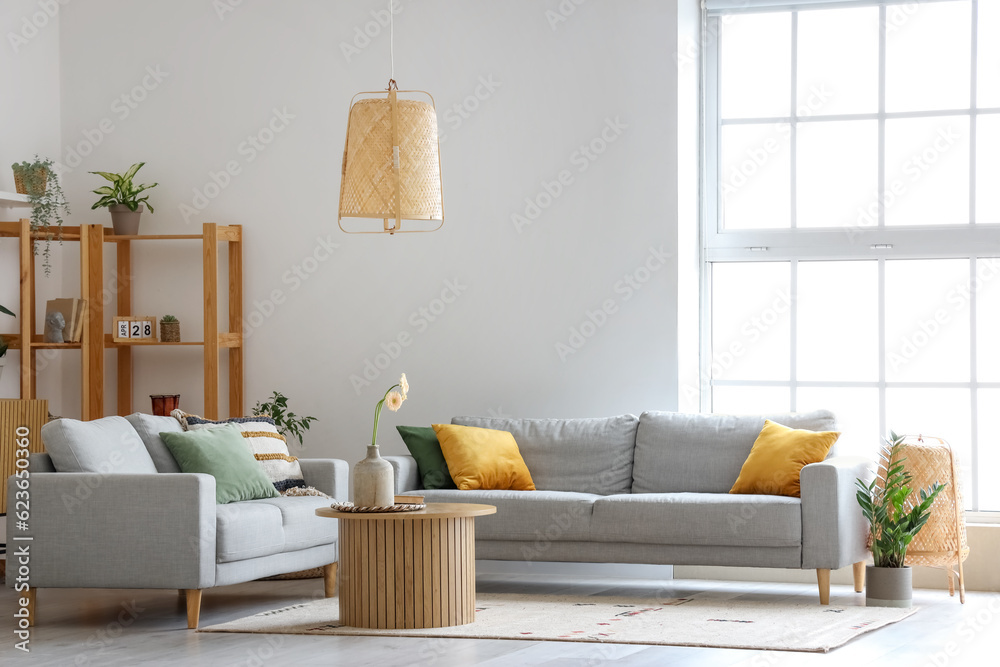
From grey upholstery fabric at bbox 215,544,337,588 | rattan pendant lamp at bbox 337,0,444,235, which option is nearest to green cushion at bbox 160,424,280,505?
grey upholstery fabric at bbox 215,544,337,588

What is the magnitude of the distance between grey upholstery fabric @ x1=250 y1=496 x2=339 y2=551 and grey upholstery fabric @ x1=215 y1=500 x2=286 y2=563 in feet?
0.15

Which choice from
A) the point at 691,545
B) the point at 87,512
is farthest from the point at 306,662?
the point at 691,545

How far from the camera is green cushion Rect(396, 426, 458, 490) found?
19.2 feet

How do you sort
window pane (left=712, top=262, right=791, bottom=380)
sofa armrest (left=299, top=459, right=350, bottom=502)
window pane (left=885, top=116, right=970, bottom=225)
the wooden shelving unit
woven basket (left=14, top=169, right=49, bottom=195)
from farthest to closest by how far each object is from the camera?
woven basket (left=14, top=169, right=49, bottom=195) → the wooden shelving unit → window pane (left=712, top=262, right=791, bottom=380) → window pane (left=885, top=116, right=970, bottom=225) → sofa armrest (left=299, top=459, right=350, bottom=502)

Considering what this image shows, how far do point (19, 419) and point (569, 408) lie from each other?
2.68 metres

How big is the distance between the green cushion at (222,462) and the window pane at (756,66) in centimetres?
303

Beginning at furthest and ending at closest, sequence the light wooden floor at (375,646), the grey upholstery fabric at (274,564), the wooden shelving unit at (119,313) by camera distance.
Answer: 1. the wooden shelving unit at (119,313)
2. the grey upholstery fabric at (274,564)
3. the light wooden floor at (375,646)

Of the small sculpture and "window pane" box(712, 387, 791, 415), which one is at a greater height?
the small sculpture

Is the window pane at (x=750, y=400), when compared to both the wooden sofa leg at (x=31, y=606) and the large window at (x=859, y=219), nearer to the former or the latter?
the large window at (x=859, y=219)

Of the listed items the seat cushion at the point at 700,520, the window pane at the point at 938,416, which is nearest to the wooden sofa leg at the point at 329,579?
the seat cushion at the point at 700,520

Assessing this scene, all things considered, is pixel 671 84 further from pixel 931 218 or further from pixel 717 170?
pixel 931 218

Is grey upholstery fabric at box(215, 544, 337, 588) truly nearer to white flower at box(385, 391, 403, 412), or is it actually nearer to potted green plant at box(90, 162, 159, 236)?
white flower at box(385, 391, 403, 412)

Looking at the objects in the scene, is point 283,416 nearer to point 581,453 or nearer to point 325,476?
point 325,476

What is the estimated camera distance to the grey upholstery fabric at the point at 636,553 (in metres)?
5.11
